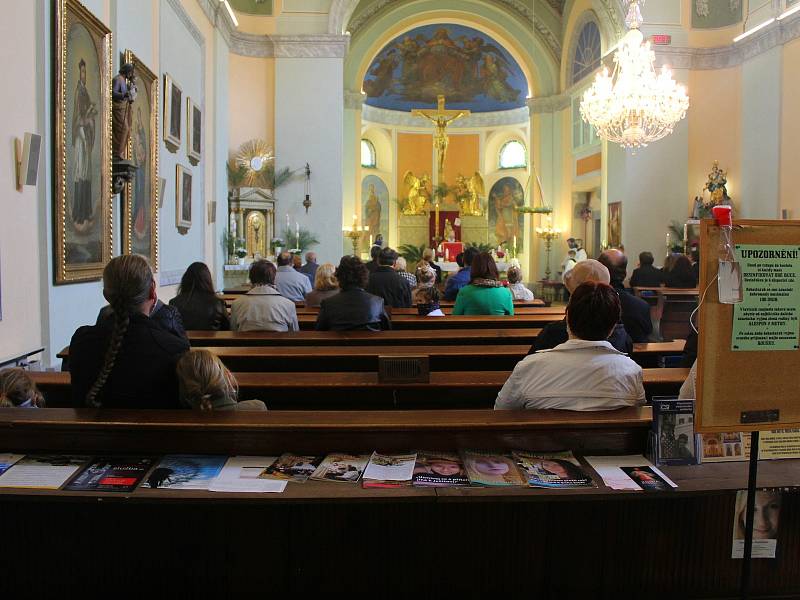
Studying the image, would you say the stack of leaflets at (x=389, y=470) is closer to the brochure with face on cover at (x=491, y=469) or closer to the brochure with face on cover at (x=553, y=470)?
the brochure with face on cover at (x=491, y=469)

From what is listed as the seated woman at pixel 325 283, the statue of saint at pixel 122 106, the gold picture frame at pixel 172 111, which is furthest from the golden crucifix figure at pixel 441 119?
the seated woman at pixel 325 283

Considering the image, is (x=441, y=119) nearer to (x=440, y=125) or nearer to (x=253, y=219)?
(x=440, y=125)

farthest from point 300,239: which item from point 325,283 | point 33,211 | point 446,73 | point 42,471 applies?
point 42,471

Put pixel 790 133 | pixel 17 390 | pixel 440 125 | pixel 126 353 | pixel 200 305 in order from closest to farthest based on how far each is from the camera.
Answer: pixel 126 353 < pixel 17 390 < pixel 200 305 < pixel 790 133 < pixel 440 125

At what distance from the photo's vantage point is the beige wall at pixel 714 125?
1494 cm

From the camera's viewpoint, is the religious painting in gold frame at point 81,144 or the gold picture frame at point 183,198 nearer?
the religious painting in gold frame at point 81,144

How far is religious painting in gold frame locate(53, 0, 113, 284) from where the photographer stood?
18.3 ft

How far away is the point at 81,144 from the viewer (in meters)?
6.10

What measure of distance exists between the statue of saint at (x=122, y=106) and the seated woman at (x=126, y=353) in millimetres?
4709

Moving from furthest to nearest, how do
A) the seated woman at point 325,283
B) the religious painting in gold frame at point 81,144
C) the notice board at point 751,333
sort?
the seated woman at point 325,283 < the religious painting in gold frame at point 81,144 < the notice board at point 751,333

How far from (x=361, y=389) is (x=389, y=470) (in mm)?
1251

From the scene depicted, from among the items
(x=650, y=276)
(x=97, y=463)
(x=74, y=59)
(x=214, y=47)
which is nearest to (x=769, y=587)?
(x=97, y=463)

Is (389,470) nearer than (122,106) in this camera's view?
Yes

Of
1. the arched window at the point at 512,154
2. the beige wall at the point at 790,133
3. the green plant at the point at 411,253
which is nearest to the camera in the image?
the beige wall at the point at 790,133
